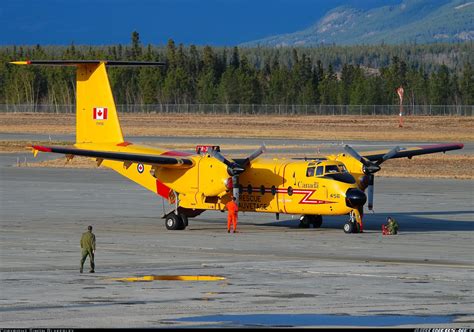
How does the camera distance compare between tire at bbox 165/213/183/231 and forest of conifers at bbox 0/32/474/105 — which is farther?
forest of conifers at bbox 0/32/474/105

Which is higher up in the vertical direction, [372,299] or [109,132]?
[109,132]

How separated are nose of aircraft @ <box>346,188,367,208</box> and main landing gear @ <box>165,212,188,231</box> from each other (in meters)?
6.06

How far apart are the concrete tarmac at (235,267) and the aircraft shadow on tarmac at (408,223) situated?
5 cm

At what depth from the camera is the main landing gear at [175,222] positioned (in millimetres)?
38156

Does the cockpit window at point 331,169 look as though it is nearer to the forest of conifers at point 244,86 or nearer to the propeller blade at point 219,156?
the propeller blade at point 219,156

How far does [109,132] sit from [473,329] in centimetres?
2564

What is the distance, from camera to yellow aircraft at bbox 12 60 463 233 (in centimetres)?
3650

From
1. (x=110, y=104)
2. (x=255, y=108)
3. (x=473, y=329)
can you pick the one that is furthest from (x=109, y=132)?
(x=255, y=108)

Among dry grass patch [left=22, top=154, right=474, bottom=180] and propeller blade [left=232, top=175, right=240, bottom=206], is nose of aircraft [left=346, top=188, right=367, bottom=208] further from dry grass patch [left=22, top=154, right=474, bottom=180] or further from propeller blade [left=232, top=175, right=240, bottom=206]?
dry grass patch [left=22, top=154, right=474, bottom=180]

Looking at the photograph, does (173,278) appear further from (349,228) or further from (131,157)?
(131,157)

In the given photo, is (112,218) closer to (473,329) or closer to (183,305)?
(183,305)

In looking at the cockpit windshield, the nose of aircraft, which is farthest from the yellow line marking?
the cockpit windshield

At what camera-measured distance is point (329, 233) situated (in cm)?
3688

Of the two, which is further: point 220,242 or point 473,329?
point 220,242
